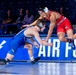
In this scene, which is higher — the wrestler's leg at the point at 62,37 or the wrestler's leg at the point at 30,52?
the wrestler's leg at the point at 62,37

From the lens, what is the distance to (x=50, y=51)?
12.8 m

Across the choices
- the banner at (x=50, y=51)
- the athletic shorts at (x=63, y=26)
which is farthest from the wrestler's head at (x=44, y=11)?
the banner at (x=50, y=51)

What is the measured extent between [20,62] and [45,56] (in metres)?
0.91

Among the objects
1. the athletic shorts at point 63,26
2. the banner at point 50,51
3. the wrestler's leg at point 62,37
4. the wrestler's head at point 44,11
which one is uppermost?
the wrestler's head at point 44,11

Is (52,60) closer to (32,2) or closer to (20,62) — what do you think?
(20,62)

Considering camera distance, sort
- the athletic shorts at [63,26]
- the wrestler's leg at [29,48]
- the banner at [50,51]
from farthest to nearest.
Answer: the banner at [50,51]
the wrestler's leg at [29,48]
the athletic shorts at [63,26]

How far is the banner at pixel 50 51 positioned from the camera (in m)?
12.7

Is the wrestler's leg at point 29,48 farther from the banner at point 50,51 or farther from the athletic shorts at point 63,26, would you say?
the athletic shorts at point 63,26

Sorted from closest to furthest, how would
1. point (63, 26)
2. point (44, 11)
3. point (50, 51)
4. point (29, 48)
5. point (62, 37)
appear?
point (44, 11) < point (62, 37) < point (63, 26) < point (29, 48) < point (50, 51)

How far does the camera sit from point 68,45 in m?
12.8

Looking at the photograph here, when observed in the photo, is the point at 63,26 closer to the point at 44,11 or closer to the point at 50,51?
the point at 44,11

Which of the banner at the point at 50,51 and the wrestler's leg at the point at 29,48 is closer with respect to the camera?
the wrestler's leg at the point at 29,48

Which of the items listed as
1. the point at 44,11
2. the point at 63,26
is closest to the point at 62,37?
the point at 63,26

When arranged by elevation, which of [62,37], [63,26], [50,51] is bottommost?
[50,51]
